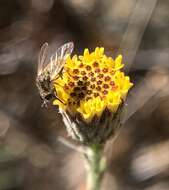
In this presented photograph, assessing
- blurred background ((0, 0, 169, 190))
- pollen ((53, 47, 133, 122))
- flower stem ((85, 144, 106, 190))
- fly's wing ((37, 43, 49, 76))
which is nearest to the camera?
pollen ((53, 47, 133, 122))

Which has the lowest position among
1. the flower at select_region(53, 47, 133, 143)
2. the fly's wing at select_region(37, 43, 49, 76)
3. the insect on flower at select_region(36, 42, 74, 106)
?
the flower at select_region(53, 47, 133, 143)

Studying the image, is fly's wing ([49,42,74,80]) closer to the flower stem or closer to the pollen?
the pollen

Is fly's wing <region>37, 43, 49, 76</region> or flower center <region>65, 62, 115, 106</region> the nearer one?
flower center <region>65, 62, 115, 106</region>

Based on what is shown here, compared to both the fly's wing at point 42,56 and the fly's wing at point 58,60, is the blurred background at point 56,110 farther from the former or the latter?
the fly's wing at point 58,60

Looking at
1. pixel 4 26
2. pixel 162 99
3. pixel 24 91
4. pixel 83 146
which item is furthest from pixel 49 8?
pixel 83 146

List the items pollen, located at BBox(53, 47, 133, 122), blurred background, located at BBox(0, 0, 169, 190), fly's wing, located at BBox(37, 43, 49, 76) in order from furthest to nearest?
blurred background, located at BBox(0, 0, 169, 190), fly's wing, located at BBox(37, 43, 49, 76), pollen, located at BBox(53, 47, 133, 122)

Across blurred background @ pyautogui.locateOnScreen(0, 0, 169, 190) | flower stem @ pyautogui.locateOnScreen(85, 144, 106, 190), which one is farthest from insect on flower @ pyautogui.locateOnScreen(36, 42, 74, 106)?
blurred background @ pyautogui.locateOnScreen(0, 0, 169, 190)
